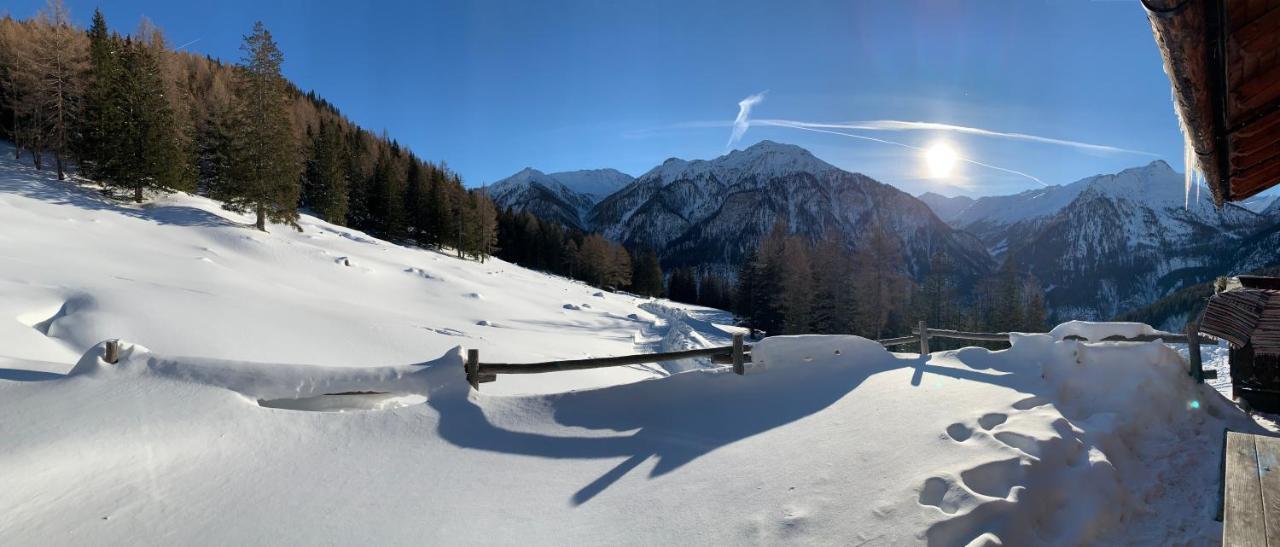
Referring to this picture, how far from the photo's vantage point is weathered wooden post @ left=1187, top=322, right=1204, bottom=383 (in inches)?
365

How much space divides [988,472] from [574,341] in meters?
19.7

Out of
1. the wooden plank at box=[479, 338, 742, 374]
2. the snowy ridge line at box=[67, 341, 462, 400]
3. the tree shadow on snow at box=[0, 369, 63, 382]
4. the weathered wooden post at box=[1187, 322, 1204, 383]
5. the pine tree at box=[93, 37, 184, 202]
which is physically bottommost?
the tree shadow on snow at box=[0, 369, 63, 382]

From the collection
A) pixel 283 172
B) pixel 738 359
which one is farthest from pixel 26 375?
pixel 283 172

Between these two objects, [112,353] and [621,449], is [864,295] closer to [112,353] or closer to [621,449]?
[621,449]

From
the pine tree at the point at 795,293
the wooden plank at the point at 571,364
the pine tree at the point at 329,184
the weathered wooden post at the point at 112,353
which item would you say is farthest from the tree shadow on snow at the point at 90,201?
the pine tree at the point at 795,293

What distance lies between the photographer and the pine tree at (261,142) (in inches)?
1271

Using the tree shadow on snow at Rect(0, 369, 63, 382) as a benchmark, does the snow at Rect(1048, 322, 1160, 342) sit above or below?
above

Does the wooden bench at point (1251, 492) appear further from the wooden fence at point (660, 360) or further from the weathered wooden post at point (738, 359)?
the weathered wooden post at point (738, 359)

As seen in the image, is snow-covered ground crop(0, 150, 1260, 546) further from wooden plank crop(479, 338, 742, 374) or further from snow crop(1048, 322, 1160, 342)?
snow crop(1048, 322, 1160, 342)

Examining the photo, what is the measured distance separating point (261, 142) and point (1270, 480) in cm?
4078

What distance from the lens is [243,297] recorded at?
16.5 m

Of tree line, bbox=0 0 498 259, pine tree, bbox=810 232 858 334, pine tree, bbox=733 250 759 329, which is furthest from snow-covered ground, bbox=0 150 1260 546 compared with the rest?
pine tree, bbox=733 250 759 329

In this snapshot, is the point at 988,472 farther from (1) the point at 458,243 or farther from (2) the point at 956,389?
(1) the point at 458,243

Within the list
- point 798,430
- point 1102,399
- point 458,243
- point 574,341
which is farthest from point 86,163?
point 1102,399
